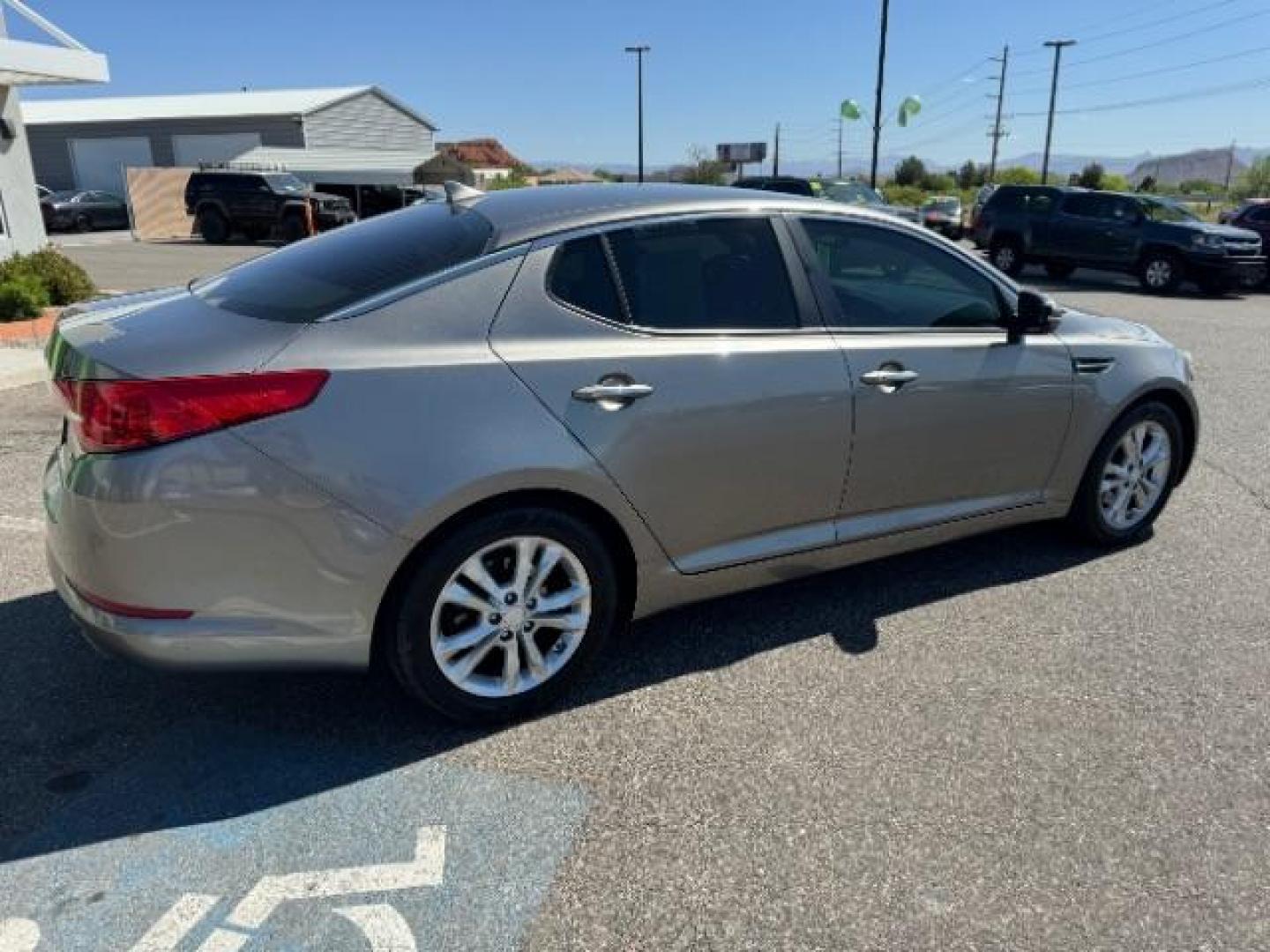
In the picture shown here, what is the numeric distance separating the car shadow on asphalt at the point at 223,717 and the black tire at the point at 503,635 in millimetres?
130

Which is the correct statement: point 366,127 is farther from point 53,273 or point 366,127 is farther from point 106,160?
point 53,273

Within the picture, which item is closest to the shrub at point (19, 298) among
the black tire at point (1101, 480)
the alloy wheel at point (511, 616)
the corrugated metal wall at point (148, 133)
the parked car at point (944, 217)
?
the alloy wheel at point (511, 616)

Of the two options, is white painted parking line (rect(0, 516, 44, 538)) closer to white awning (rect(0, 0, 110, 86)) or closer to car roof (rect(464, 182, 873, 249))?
car roof (rect(464, 182, 873, 249))

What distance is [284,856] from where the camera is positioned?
2459 mm

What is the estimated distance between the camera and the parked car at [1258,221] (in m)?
18.0

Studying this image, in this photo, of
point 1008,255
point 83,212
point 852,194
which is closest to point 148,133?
point 83,212

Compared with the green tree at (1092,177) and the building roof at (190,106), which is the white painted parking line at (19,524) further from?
the green tree at (1092,177)

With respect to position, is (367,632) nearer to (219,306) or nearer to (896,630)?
(219,306)

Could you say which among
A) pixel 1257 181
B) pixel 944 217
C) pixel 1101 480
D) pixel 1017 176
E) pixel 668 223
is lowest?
pixel 1257 181

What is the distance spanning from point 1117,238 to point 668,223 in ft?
55.9

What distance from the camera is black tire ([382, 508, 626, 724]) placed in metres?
2.79

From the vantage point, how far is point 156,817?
2.60m

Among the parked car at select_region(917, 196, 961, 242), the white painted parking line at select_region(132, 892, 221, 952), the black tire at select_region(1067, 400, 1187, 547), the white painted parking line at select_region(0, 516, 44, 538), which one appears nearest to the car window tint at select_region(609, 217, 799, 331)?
the black tire at select_region(1067, 400, 1187, 547)

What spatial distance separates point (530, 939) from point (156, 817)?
1124mm
